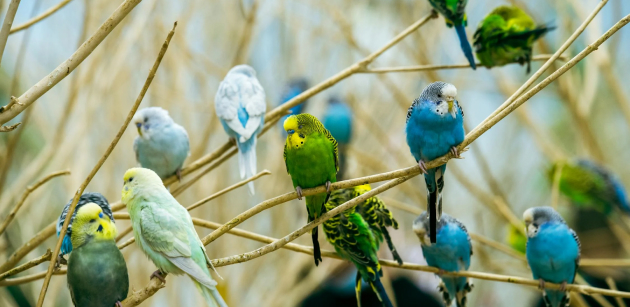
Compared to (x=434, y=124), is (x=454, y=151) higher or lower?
lower

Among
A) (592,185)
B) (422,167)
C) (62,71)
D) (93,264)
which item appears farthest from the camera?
(592,185)

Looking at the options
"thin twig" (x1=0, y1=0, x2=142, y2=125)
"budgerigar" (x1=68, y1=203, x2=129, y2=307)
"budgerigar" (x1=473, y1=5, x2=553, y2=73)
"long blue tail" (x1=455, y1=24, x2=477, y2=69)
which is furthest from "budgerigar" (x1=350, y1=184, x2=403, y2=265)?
"thin twig" (x1=0, y1=0, x2=142, y2=125)

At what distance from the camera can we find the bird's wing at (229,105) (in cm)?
255

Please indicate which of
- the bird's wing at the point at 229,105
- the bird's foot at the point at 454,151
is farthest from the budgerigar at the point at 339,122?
the bird's foot at the point at 454,151

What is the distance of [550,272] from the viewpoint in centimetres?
253

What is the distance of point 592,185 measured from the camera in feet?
13.3

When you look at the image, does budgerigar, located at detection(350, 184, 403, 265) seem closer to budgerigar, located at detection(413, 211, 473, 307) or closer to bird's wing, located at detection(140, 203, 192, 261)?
budgerigar, located at detection(413, 211, 473, 307)

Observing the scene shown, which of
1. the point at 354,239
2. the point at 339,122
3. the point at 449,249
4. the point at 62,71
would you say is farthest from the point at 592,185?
the point at 62,71

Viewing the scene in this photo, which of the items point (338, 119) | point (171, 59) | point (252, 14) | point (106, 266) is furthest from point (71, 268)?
point (338, 119)

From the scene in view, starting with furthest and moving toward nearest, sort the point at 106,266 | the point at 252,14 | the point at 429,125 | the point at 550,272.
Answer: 1. the point at 252,14
2. the point at 550,272
3. the point at 429,125
4. the point at 106,266

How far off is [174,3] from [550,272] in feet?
11.2

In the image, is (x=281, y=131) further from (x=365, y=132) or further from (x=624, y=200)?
(x=624, y=200)

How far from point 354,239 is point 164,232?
3.06 feet

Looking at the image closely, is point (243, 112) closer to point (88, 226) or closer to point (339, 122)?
point (88, 226)
